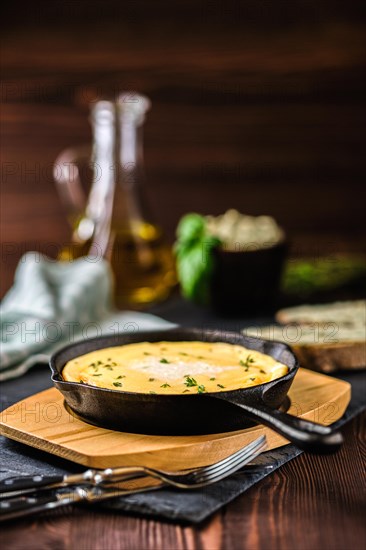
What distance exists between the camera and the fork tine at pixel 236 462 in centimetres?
146

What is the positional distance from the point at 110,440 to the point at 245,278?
136 cm

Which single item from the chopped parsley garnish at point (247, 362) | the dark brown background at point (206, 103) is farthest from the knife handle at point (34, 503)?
the dark brown background at point (206, 103)

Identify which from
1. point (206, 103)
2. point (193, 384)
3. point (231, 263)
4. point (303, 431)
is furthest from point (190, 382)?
point (206, 103)

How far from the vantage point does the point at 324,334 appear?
233 cm

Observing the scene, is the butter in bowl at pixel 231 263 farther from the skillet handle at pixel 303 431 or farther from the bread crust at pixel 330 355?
the skillet handle at pixel 303 431

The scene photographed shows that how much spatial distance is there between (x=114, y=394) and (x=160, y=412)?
0.32ft

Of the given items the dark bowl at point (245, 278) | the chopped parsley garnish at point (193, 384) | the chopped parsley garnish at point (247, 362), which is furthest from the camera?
the dark bowl at point (245, 278)

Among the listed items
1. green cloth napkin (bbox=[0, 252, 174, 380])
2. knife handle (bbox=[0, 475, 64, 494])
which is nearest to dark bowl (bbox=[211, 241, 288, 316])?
green cloth napkin (bbox=[0, 252, 174, 380])

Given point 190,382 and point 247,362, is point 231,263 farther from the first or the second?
point 190,382

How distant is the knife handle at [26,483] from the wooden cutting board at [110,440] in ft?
0.34

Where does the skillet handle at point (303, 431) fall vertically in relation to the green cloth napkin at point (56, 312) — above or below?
above

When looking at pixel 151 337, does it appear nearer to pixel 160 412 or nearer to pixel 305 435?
pixel 160 412

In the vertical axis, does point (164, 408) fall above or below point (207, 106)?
below

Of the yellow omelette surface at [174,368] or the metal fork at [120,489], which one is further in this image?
the yellow omelette surface at [174,368]
